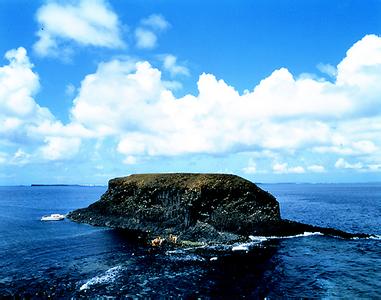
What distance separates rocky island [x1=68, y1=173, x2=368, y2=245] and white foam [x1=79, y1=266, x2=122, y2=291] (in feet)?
54.5

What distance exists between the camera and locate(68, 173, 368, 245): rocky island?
64.4 m

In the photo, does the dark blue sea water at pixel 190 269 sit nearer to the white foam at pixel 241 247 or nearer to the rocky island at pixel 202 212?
the white foam at pixel 241 247

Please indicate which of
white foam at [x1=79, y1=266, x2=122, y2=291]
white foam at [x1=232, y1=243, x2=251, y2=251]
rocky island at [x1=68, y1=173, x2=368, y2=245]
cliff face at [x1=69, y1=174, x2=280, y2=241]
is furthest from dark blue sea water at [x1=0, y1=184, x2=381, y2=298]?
cliff face at [x1=69, y1=174, x2=280, y2=241]

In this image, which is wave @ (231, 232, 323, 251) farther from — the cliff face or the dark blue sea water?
the cliff face

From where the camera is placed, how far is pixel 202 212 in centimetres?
6819

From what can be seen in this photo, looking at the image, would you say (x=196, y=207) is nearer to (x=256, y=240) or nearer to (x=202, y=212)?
(x=202, y=212)

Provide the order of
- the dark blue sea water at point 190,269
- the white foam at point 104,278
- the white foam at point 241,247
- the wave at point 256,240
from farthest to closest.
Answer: the wave at point 256,240
the white foam at point 241,247
the white foam at point 104,278
the dark blue sea water at point 190,269

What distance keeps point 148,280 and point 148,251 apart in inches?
592

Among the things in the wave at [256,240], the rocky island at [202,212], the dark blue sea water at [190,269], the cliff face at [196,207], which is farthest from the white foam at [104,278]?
the cliff face at [196,207]

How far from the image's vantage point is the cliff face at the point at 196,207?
65625 millimetres

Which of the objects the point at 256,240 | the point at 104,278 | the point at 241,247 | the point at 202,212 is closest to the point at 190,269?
the point at 104,278

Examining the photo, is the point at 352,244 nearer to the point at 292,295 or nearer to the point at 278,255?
the point at 278,255

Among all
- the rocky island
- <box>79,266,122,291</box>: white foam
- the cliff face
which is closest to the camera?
<box>79,266,122,291</box>: white foam

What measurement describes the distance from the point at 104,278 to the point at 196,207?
31410 mm
